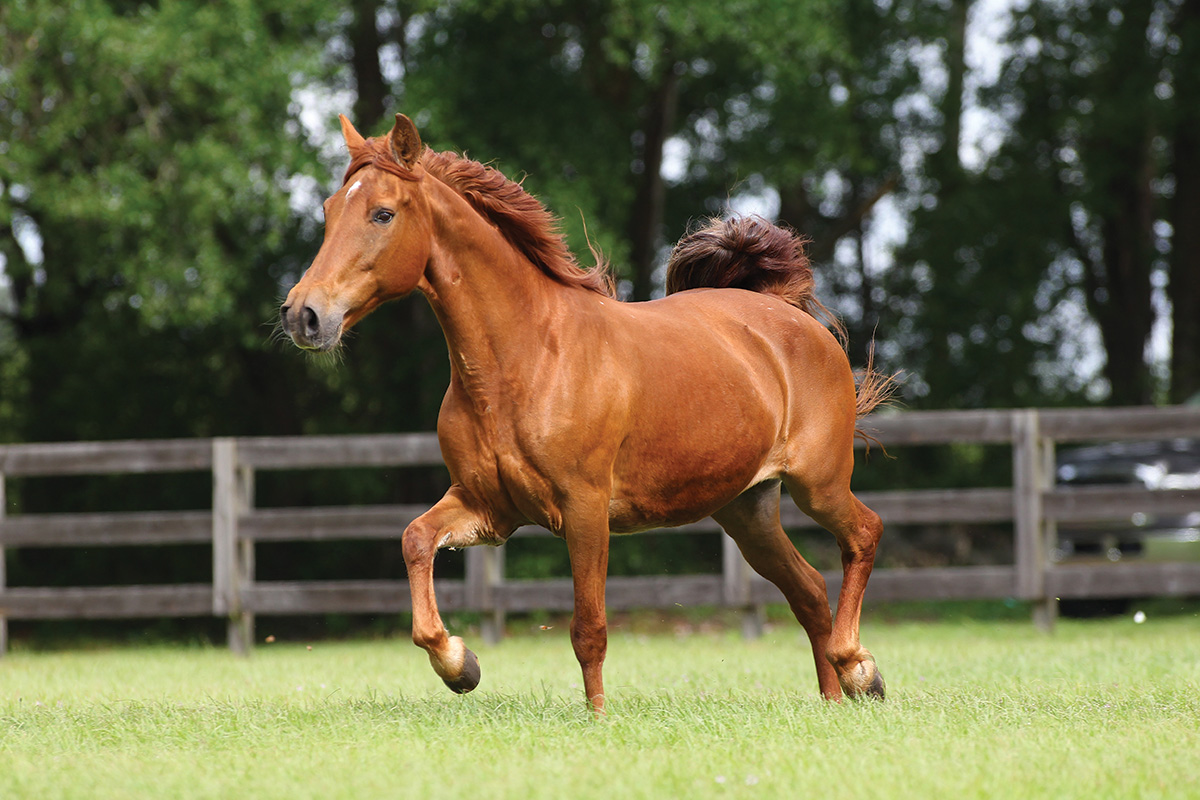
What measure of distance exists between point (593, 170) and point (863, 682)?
28.9ft

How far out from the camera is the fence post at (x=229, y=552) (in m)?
9.23

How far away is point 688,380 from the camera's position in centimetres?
489

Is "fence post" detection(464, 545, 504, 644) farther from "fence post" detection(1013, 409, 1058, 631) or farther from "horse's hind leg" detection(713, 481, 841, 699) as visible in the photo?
"horse's hind leg" detection(713, 481, 841, 699)

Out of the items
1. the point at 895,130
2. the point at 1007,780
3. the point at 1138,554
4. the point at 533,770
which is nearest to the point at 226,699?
the point at 533,770

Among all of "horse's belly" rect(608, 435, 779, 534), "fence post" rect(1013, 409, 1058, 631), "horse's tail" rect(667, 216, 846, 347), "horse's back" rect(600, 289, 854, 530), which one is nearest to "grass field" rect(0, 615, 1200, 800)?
"horse's belly" rect(608, 435, 779, 534)

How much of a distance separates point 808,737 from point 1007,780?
0.81 meters

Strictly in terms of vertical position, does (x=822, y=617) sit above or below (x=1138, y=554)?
above

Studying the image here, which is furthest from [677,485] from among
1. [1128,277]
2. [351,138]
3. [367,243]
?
[1128,277]

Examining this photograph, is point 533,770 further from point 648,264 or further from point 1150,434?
point 648,264

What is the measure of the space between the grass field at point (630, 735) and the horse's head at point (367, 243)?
1.33m

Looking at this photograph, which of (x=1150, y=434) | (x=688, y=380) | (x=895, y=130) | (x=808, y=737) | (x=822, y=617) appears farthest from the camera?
(x=895, y=130)

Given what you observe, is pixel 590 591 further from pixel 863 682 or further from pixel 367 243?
pixel 367 243

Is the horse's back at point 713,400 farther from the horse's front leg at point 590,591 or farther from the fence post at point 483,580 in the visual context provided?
the fence post at point 483,580

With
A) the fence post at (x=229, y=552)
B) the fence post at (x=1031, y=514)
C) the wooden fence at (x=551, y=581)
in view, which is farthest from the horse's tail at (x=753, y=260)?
the fence post at (x=229, y=552)
